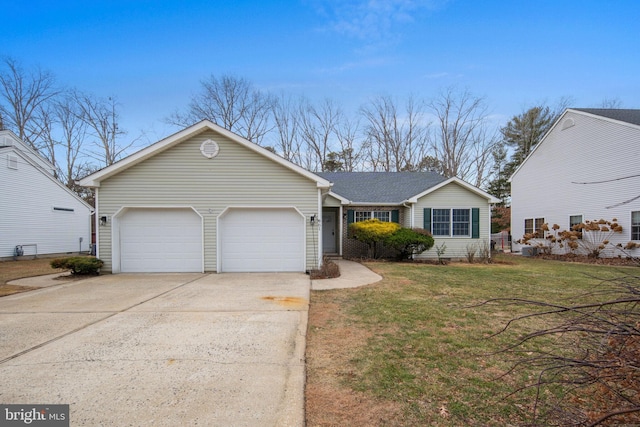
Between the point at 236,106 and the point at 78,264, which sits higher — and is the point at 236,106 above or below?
above

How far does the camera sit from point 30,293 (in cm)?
754

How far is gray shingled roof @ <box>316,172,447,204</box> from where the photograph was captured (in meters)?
14.9

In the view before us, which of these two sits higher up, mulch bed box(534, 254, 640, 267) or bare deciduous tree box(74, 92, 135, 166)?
bare deciduous tree box(74, 92, 135, 166)

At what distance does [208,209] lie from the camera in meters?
10.2

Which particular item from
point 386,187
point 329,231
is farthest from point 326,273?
point 386,187

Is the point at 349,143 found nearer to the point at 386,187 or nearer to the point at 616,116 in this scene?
the point at 386,187

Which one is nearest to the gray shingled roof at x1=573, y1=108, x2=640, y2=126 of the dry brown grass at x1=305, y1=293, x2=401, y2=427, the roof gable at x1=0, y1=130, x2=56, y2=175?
the dry brown grass at x1=305, y1=293, x2=401, y2=427

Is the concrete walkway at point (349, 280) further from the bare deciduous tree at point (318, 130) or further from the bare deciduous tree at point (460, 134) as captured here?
the bare deciduous tree at point (460, 134)

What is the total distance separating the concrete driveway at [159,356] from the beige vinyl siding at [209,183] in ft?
11.8

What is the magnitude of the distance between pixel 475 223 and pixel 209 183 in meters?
11.6

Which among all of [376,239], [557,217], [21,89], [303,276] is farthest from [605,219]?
[21,89]

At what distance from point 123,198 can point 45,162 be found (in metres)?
13.4

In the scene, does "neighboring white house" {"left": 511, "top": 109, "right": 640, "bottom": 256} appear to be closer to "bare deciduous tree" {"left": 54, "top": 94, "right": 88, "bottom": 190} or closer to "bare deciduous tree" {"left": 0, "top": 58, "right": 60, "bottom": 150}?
"bare deciduous tree" {"left": 54, "top": 94, "right": 88, "bottom": 190}

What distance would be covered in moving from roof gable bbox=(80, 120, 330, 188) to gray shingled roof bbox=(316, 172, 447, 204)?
206 inches
